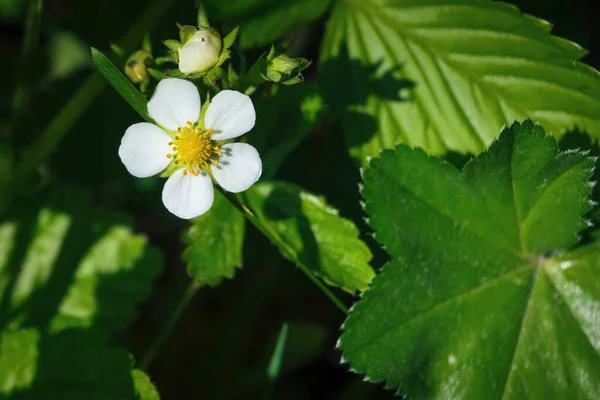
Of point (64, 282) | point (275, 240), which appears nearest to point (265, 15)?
point (275, 240)

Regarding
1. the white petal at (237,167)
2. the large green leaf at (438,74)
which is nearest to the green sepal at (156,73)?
the white petal at (237,167)

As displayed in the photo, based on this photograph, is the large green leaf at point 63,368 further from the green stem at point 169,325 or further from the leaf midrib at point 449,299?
the leaf midrib at point 449,299

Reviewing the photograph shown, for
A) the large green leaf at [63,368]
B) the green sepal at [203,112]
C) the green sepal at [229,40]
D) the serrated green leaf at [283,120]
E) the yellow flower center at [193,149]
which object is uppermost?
the green sepal at [229,40]

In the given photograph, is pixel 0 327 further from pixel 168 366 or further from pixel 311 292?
pixel 311 292

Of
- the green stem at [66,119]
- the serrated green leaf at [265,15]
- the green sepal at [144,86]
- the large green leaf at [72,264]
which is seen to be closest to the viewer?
the green sepal at [144,86]

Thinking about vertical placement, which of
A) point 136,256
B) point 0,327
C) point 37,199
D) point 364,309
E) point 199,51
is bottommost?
point 364,309

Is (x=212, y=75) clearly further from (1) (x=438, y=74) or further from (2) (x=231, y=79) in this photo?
(1) (x=438, y=74)

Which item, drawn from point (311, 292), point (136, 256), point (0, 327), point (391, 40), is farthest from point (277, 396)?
point (391, 40)
